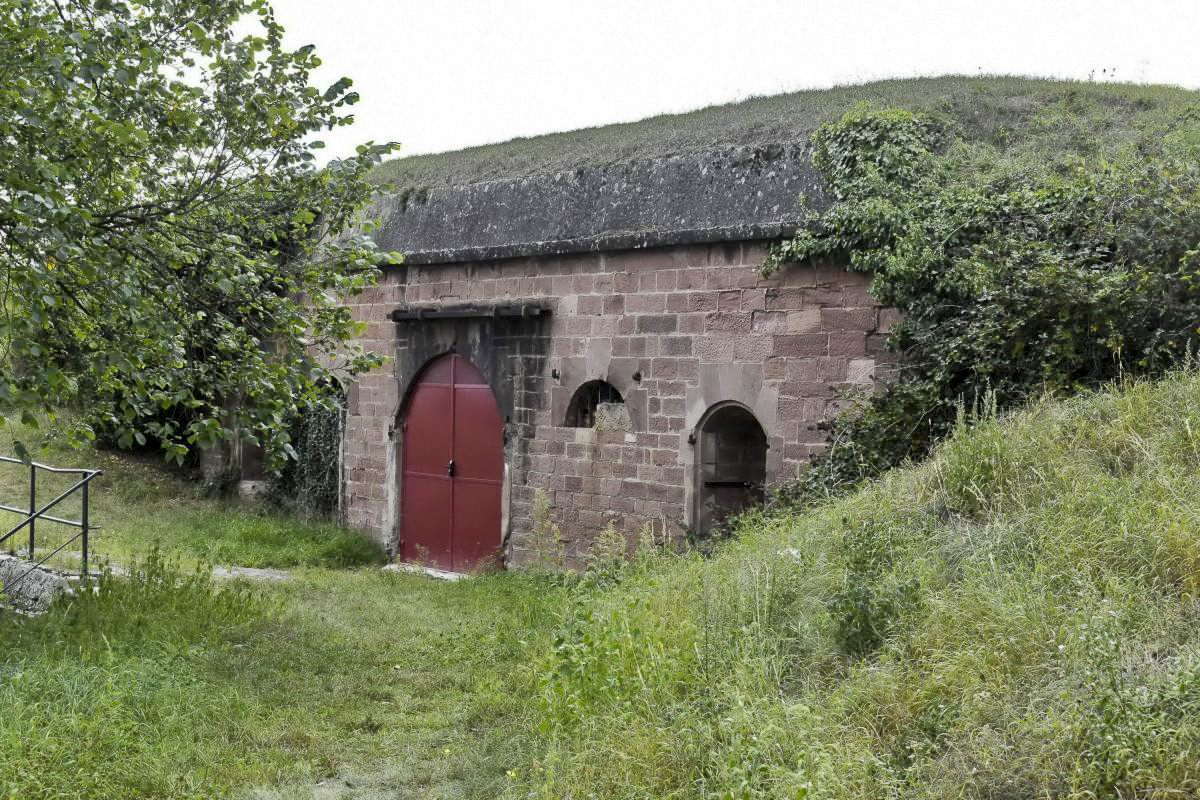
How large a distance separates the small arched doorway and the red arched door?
2.69m

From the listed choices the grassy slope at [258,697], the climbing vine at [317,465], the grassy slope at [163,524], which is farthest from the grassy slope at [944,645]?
the climbing vine at [317,465]

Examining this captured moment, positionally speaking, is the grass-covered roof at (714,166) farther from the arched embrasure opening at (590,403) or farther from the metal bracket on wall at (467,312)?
the arched embrasure opening at (590,403)

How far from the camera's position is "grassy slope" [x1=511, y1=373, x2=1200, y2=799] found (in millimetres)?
3340

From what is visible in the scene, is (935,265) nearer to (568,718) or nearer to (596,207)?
(596,207)

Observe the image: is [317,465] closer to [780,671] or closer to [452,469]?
[452,469]

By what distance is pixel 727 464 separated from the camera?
9.73 metres

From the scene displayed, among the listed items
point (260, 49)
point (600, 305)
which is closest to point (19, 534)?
point (600, 305)

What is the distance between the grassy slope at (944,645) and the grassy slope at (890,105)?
13.1 ft

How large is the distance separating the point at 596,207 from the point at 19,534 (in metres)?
7.35

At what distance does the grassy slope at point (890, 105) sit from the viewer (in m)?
9.21

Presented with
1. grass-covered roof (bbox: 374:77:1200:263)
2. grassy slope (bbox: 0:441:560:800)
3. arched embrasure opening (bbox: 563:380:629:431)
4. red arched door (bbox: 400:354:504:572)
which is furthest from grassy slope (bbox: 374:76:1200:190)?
grassy slope (bbox: 0:441:560:800)

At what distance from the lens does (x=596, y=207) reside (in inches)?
415

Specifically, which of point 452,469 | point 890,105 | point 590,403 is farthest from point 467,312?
point 890,105

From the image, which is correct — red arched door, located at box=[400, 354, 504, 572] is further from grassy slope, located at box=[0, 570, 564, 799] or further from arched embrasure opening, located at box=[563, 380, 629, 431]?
grassy slope, located at box=[0, 570, 564, 799]
